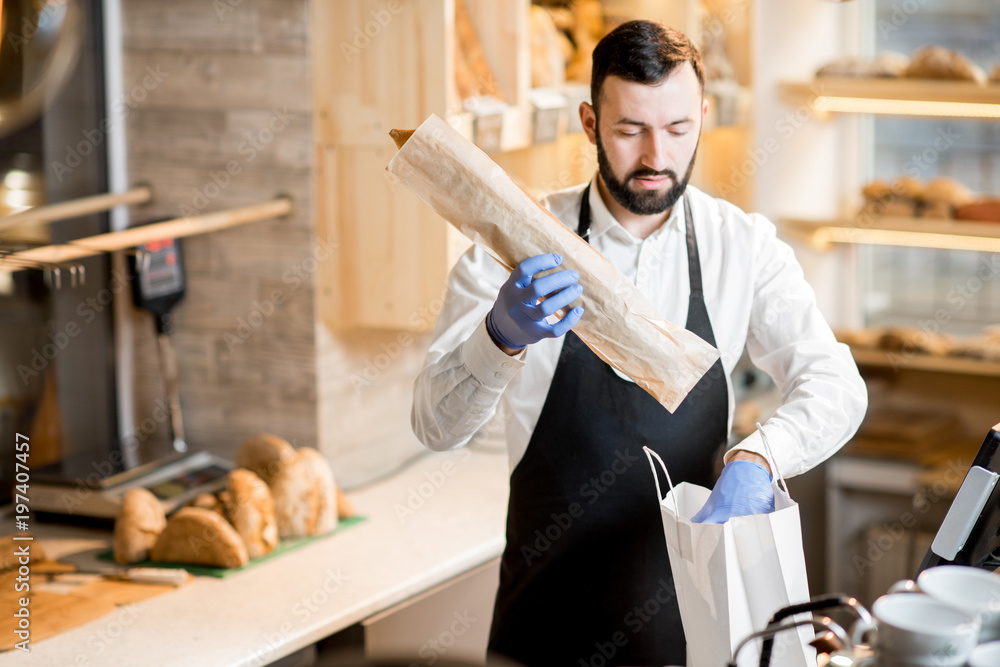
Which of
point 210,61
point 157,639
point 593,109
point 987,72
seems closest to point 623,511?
point 593,109

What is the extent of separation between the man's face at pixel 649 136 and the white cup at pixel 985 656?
0.84 metres

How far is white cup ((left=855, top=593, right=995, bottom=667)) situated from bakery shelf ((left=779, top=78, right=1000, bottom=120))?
8.74 feet

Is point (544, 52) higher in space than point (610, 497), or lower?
higher

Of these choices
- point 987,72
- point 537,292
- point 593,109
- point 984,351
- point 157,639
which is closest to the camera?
point 537,292

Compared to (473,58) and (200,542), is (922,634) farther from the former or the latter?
(473,58)

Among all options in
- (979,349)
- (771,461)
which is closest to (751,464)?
(771,461)

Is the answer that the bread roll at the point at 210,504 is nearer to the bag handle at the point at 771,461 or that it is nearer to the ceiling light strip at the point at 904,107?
the bag handle at the point at 771,461

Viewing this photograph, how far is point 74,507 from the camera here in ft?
7.29

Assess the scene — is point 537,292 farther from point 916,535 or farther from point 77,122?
point 916,535

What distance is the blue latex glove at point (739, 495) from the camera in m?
1.29

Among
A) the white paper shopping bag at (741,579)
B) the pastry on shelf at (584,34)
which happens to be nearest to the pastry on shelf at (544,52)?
the pastry on shelf at (584,34)

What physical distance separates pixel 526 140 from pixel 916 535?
6.55ft

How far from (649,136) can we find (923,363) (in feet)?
7.20

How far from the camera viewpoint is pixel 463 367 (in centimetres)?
150
